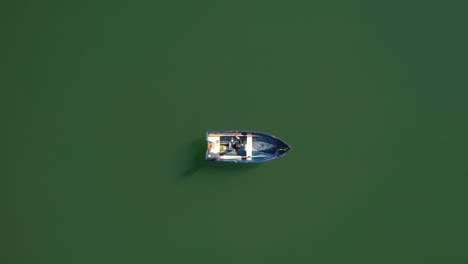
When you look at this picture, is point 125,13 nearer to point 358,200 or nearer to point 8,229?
point 8,229

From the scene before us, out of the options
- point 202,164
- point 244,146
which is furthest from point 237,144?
point 202,164

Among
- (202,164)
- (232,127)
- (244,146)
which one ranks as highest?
(232,127)

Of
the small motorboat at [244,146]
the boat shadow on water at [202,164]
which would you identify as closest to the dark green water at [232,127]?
the boat shadow on water at [202,164]

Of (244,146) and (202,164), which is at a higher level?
(244,146)

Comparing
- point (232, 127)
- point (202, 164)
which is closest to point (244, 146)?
point (232, 127)

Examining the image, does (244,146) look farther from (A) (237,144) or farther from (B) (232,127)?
(B) (232,127)

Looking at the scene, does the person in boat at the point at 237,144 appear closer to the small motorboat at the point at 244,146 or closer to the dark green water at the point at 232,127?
the small motorboat at the point at 244,146
